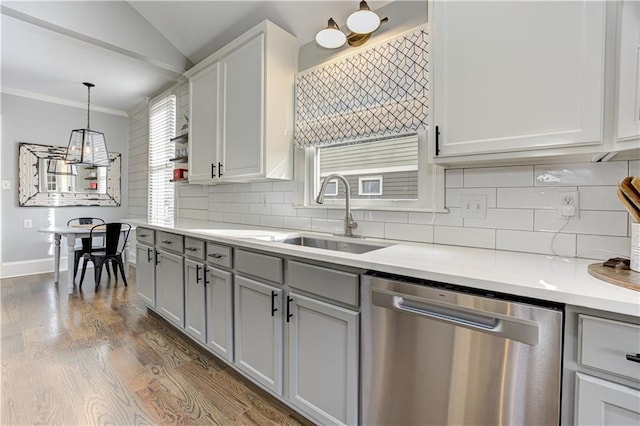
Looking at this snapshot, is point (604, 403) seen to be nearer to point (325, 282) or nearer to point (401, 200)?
point (325, 282)

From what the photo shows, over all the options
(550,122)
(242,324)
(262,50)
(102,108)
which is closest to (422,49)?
(550,122)

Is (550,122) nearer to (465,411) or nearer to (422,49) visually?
(422,49)

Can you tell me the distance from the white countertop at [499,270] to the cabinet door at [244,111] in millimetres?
995

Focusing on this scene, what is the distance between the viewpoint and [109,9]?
286 centimetres

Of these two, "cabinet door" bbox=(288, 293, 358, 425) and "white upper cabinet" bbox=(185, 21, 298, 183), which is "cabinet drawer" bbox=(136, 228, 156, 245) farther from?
"cabinet door" bbox=(288, 293, 358, 425)

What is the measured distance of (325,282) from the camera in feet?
4.66

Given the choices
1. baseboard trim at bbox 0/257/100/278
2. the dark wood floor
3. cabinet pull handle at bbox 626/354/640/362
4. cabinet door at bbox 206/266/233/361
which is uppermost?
cabinet pull handle at bbox 626/354/640/362

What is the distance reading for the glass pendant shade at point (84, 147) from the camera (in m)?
3.98

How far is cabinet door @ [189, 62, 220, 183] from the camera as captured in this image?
9.18 ft

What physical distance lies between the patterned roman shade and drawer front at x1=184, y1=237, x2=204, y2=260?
107cm

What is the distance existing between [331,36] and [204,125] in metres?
1.62

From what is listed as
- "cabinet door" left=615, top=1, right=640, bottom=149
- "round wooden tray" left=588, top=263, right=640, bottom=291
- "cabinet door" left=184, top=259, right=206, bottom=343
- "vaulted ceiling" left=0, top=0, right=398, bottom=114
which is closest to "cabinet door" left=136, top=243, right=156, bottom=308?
"cabinet door" left=184, top=259, right=206, bottom=343

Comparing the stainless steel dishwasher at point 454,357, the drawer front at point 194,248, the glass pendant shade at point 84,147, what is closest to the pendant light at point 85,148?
the glass pendant shade at point 84,147

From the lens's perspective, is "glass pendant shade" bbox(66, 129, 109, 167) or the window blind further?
the window blind
